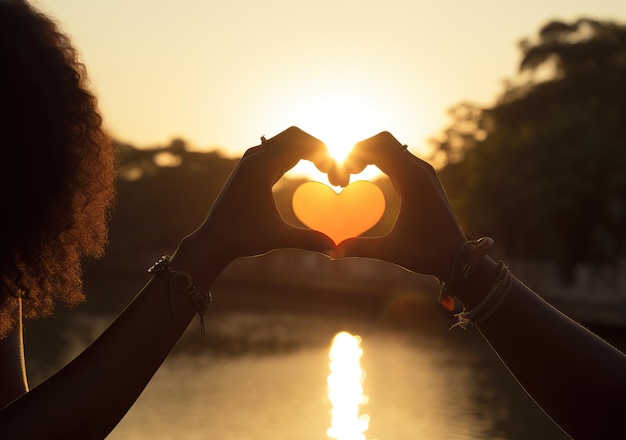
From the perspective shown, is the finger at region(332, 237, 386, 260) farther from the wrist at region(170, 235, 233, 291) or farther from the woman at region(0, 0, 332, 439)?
the wrist at region(170, 235, 233, 291)

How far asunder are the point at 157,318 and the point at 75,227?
1.01ft

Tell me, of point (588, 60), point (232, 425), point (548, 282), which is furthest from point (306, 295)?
point (232, 425)

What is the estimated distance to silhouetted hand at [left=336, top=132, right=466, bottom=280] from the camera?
3.99ft

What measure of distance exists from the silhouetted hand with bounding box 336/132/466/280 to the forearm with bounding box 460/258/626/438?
12 cm

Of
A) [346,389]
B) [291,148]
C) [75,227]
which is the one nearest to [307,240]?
[291,148]

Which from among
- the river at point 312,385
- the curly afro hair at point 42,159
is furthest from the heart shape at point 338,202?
the river at point 312,385

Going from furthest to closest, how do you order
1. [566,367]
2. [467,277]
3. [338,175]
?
[338,175] → [467,277] → [566,367]

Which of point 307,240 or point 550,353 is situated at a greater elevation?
point 307,240

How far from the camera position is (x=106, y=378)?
Result: 1113mm

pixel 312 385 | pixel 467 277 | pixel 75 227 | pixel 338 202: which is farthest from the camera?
pixel 312 385

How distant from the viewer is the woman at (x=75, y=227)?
1.11 metres

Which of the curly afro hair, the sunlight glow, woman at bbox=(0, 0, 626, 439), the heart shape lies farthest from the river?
woman at bbox=(0, 0, 626, 439)

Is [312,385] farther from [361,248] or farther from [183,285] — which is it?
[183,285]

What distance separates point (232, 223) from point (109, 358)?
0.67ft
